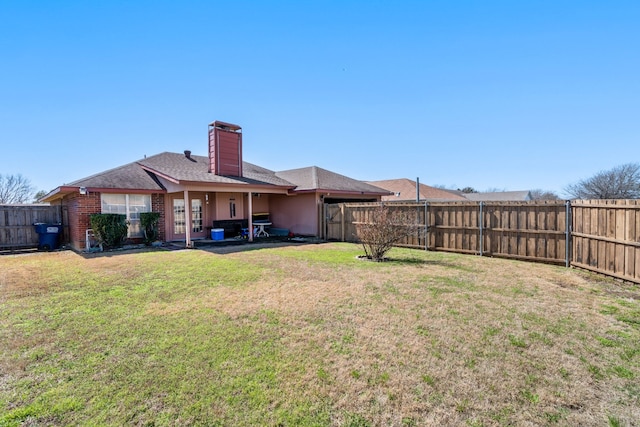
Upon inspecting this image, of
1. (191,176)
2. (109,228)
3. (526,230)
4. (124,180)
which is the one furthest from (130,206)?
(526,230)

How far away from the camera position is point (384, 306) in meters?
4.77

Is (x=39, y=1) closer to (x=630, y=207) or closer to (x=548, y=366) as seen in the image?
(x=548, y=366)

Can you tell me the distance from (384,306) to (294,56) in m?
11.8

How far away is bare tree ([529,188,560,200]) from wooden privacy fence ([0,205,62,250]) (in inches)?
2119

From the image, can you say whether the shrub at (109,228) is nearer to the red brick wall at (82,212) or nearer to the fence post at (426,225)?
the red brick wall at (82,212)

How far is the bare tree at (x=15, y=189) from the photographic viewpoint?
119ft

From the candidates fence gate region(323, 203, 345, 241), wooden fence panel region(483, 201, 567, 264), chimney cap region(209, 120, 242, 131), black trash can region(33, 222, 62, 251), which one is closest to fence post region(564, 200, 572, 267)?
wooden fence panel region(483, 201, 567, 264)

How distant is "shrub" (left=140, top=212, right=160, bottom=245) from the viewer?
484 inches

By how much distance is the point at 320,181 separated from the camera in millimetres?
15961

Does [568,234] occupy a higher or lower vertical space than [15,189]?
lower

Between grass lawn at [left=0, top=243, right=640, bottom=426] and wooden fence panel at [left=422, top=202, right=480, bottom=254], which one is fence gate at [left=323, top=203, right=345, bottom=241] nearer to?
Result: wooden fence panel at [left=422, top=202, right=480, bottom=254]

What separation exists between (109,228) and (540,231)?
13.9 m

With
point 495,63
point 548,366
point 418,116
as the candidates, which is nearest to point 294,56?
point 495,63

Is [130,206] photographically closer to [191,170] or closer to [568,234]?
[191,170]
